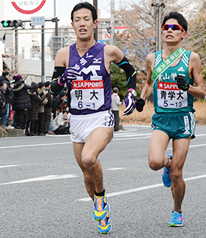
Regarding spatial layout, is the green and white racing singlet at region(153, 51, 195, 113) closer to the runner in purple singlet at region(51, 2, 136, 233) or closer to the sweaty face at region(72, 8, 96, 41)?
the runner in purple singlet at region(51, 2, 136, 233)

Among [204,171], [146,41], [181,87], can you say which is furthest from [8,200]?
[146,41]

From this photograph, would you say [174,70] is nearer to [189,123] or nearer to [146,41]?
[189,123]

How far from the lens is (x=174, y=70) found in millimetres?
5852

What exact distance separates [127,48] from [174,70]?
3845 centimetres

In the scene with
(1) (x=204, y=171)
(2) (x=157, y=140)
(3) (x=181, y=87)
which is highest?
(3) (x=181, y=87)

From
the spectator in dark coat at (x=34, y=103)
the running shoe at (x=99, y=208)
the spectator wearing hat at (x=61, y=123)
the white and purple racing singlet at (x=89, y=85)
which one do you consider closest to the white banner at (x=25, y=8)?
the spectator wearing hat at (x=61, y=123)

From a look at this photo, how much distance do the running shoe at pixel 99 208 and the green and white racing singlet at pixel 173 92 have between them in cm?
109

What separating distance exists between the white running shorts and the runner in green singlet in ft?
1.66

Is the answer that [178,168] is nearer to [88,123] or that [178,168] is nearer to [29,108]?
[88,123]

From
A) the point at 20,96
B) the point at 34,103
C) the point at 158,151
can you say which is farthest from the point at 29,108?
the point at 158,151

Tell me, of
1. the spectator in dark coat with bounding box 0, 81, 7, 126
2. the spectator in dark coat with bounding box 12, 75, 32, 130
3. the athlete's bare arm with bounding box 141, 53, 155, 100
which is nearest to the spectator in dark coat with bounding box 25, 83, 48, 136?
the spectator in dark coat with bounding box 12, 75, 32, 130

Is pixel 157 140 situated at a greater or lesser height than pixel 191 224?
greater

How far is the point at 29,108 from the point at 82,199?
11474mm

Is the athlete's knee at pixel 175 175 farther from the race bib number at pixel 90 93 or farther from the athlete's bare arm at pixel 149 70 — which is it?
the race bib number at pixel 90 93
